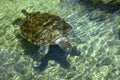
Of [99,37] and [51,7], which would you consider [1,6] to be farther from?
[99,37]

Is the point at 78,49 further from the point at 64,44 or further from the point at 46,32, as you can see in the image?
the point at 46,32

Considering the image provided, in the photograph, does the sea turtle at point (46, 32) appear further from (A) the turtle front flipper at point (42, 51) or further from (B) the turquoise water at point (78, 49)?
(B) the turquoise water at point (78, 49)

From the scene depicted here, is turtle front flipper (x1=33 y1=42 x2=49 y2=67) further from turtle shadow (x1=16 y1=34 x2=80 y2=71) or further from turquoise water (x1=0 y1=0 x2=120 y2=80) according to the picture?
turquoise water (x1=0 y1=0 x2=120 y2=80)

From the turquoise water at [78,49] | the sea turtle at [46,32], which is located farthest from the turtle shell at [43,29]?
the turquoise water at [78,49]

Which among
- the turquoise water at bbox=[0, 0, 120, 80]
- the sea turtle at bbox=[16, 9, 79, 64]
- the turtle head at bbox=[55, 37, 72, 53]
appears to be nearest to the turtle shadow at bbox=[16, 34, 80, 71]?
the turquoise water at bbox=[0, 0, 120, 80]

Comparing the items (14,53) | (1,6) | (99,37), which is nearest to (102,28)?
(99,37)
